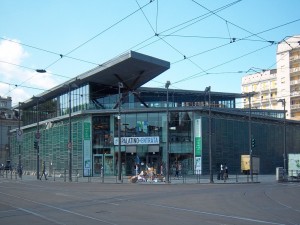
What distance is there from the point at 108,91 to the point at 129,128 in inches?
354

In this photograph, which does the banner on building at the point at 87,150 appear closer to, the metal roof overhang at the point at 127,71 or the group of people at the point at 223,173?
the metal roof overhang at the point at 127,71

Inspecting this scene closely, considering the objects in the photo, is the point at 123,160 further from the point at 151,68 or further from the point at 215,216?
the point at 215,216

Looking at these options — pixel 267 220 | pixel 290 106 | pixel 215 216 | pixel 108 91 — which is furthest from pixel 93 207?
pixel 290 106

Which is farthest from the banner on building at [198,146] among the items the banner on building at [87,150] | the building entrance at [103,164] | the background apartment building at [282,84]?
the background apartment building at [282,84]

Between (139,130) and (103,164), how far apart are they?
6411mm

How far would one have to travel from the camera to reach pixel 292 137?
7125 cm

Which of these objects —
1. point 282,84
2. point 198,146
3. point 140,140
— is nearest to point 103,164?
point 140,140

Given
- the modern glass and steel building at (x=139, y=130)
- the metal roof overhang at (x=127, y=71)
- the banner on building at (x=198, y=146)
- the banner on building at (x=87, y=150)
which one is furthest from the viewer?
the banner on building at (x=87, y=150)

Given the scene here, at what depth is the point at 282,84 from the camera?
328 ft

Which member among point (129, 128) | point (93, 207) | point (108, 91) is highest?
point (108, 91)

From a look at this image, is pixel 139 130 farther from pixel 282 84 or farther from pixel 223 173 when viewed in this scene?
pixel 282 84

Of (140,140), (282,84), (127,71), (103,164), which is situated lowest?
(103,164)

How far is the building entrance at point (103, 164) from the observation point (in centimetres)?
5769

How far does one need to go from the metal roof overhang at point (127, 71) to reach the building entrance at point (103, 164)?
9.79 m
